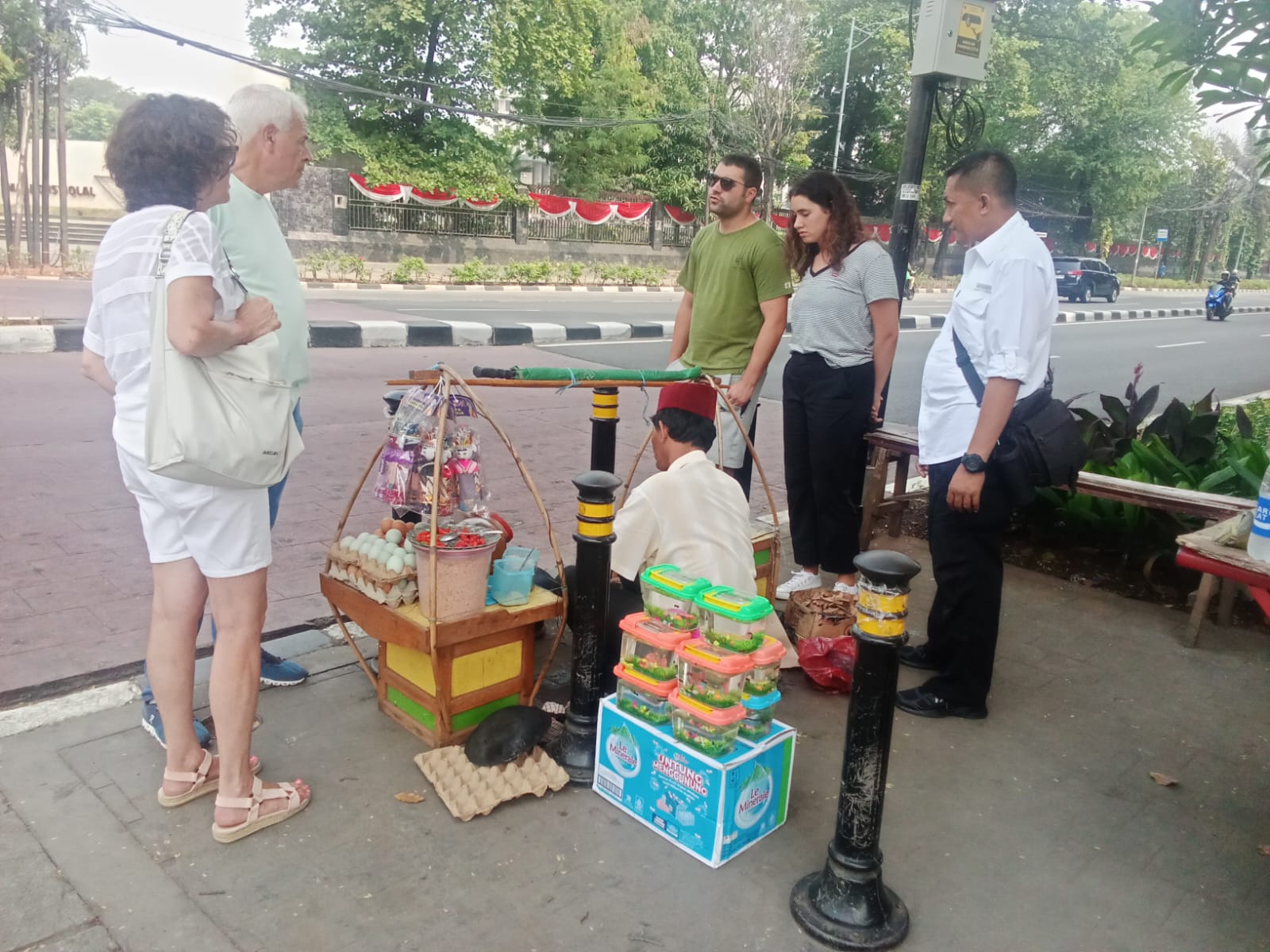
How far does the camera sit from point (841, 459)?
3.74m

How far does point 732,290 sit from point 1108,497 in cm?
196

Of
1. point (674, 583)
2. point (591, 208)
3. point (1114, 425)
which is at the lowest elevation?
point (674, 583)

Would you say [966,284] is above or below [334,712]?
above

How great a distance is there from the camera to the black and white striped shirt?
11.7 ft

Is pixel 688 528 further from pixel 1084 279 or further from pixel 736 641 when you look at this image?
pixel 1084 279

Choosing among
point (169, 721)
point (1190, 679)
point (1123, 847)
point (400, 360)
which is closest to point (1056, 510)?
point (1190, 679)

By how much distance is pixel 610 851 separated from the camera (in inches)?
92.0

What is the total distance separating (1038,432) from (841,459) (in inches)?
36.6

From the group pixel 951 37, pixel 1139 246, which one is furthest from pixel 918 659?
pixel 1139 246

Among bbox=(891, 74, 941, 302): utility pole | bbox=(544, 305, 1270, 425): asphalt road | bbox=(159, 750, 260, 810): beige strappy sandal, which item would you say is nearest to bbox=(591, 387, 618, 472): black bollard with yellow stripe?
bbox=(159, 750, 260, 810): beige strappy sandal

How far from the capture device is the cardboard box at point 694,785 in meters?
2.27

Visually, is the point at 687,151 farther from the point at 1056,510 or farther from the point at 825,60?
the point at 1056,510

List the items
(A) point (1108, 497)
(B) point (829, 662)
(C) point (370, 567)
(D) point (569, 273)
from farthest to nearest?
(D) point (569, 273) < (A) point (1108, 497) < (B) point (829, 662) < (C) point (370, 567)

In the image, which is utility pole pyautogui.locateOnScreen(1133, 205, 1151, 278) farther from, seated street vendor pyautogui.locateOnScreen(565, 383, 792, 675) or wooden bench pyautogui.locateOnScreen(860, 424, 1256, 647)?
seated street vendor pyautogui.locateOnScreen(565, 383, 792, 675)
